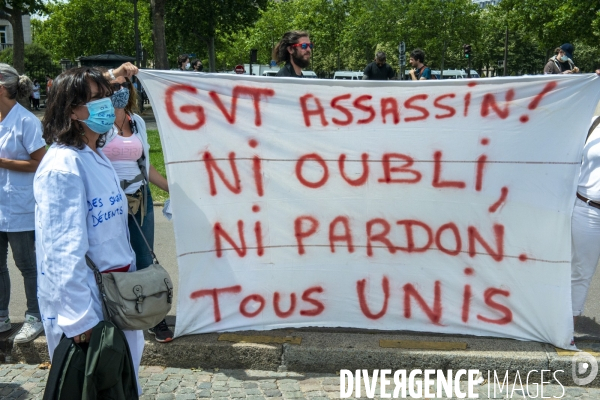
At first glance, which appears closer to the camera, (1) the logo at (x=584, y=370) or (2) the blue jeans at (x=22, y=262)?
(1) the logo at (x=584, y=370)

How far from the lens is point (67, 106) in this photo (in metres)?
2.66

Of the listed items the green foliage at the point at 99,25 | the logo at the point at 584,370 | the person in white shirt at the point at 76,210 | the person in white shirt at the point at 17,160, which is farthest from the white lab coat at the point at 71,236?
the green foliage at the point at 99,25

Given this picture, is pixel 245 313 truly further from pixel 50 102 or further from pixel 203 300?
pixel 50 102

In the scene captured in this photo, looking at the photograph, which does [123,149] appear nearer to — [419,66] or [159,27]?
[419,66]

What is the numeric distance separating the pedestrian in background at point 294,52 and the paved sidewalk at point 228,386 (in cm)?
220

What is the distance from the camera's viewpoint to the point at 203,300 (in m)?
4.24

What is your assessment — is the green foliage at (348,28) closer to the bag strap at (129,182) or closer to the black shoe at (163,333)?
the bag strap at (129,182)

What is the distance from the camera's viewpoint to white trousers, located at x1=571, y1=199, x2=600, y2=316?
398 cm

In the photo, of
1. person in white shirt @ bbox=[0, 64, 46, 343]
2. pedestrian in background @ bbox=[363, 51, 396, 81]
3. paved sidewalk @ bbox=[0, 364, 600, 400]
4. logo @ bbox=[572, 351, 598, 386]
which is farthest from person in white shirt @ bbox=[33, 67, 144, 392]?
pedestrian in background @ bbox=[363, 51, 396, 81]

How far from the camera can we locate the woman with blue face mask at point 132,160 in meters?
3.98

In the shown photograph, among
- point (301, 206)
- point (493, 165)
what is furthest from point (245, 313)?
point (493, 165)

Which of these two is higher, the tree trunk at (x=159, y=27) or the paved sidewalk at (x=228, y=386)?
the tree trunk at (x=159, y=27)

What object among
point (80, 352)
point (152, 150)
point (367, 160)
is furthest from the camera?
point (152, 150)

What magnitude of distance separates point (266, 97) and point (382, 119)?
2.24 feet
